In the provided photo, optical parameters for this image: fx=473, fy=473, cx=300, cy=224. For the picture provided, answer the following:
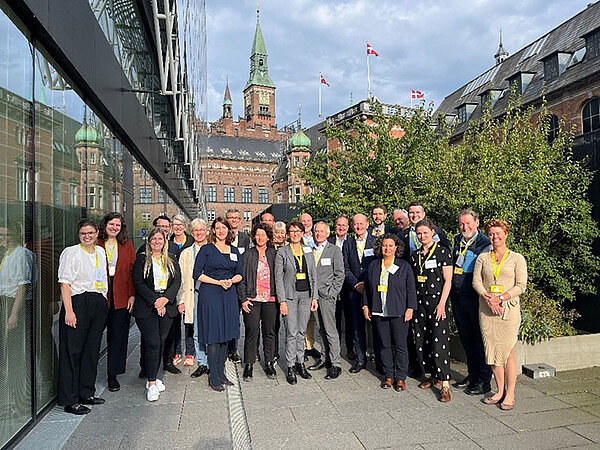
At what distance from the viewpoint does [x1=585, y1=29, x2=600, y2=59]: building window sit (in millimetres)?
30266

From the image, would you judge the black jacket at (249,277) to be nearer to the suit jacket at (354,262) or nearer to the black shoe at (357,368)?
the suit jacket at (354,262)

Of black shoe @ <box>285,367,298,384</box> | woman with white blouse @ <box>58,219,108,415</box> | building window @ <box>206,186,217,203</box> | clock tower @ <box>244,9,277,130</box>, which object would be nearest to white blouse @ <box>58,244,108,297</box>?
woman with white blouse @ <box>58,219,108,415</box>

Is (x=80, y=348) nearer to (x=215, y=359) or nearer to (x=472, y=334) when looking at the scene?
(x=215, y=359)

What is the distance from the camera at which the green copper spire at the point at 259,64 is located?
398 feet

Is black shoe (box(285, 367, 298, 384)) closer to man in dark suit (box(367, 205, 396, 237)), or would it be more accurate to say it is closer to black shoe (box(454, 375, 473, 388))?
black shoe (box(454, 375, 473, 388))

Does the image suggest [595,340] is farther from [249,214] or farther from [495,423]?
[249,214]

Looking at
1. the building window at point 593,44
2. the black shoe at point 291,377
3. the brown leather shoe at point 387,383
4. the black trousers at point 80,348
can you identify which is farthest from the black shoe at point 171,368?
the building window at point 593,44

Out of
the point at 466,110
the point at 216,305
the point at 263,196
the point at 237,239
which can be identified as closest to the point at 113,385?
the point at 216,305

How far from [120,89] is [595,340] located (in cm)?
815

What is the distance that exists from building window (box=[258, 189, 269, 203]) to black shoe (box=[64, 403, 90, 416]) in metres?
103

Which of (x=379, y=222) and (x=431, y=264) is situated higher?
(x=379, y=222)

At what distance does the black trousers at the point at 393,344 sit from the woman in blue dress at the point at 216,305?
1.73m

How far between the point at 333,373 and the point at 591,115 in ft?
104

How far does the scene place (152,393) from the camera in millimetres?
5203
